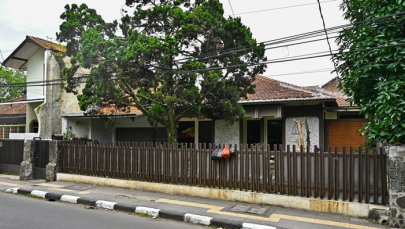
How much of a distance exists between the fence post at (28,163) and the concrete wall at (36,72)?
7125 mm

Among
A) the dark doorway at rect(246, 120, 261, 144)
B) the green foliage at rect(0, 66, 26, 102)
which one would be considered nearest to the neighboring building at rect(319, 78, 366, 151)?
the dark doorway at rect(246, 120, 261, 144)

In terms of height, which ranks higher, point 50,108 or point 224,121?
point 50,108

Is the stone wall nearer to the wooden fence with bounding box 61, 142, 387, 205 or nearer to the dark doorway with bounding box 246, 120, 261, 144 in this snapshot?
the wooden fence with bounding box 61, 142, 387, 205

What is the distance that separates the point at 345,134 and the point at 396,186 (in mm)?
8522

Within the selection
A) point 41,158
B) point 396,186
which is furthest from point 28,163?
point 396,186

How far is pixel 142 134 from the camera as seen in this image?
17625 mm

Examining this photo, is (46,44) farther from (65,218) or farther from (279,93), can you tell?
(65,218)

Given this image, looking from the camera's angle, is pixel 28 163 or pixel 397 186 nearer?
pixel 397 186

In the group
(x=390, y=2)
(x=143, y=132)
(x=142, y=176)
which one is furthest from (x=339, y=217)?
(x=143, y=132)

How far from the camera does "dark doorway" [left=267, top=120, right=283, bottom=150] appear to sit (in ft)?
47.1

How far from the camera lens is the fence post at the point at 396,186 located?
20.5 feet

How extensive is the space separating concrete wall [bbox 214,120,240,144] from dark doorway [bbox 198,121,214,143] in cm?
52

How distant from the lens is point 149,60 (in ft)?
31.2

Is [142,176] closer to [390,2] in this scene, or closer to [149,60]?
[149,60]
